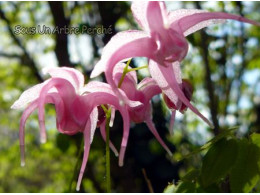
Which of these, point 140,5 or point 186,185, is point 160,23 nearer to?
point 140,5

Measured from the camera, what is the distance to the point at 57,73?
0.62 m

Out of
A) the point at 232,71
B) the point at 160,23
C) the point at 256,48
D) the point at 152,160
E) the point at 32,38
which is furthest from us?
the point at 256,48

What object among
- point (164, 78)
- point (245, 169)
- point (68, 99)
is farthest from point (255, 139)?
point (68, 99)

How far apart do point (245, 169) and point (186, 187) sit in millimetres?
87

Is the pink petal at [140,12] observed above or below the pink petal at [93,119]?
above

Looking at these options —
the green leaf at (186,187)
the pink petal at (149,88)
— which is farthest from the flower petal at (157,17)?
the green leaf at (186,187)

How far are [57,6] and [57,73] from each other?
1983 mm

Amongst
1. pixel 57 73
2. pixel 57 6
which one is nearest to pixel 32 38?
pixel 57 6

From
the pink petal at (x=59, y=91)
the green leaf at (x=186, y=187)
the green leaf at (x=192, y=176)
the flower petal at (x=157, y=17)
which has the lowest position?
the green leaf at (x=192, y=176)

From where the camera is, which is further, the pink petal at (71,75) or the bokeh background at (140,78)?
the bokeh background at (140,78)

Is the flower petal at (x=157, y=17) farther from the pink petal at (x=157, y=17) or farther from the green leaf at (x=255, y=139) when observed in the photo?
the green leaf at (x=255, y=139)

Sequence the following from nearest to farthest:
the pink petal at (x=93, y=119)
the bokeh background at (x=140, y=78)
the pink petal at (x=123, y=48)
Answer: the pink petal at (x=123, y=48)
the pink petal at (x=93, y=119)
the bokeh background at (x=140, y=78)

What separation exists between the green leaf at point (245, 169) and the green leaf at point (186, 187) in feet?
0.18

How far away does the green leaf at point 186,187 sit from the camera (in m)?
0.59
